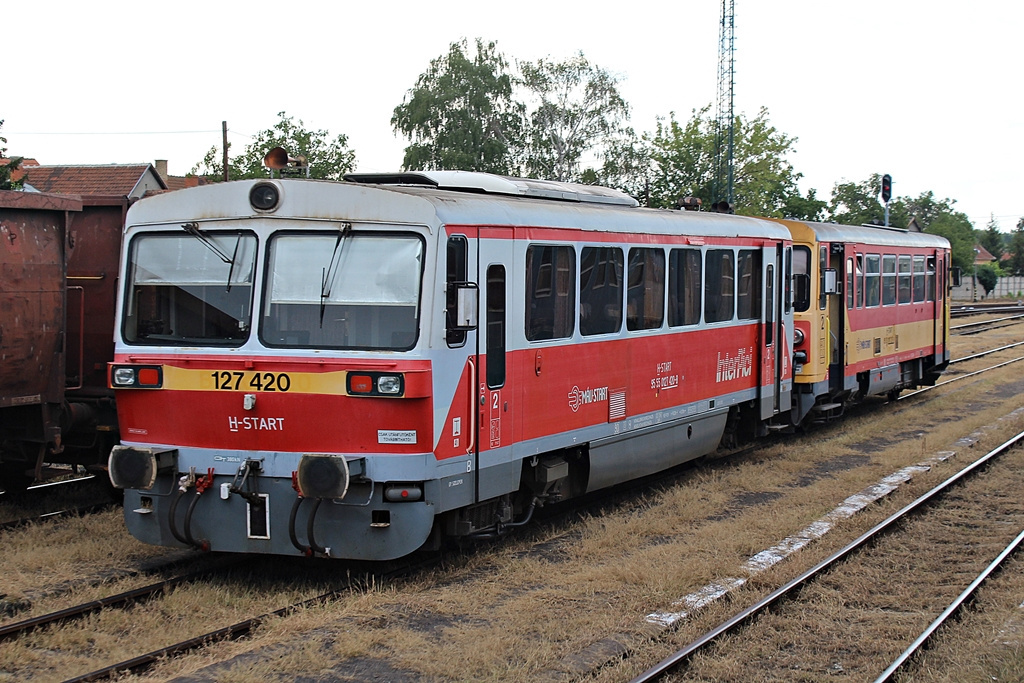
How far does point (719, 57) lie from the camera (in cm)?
4794

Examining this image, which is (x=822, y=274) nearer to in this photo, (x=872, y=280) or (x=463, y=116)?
(x=872, y=280)

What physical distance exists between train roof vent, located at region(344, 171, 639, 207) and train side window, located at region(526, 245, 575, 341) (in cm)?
68

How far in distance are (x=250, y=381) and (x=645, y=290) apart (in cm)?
428

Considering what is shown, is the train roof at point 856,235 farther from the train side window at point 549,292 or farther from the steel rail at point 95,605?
the steel rail at point 95,605

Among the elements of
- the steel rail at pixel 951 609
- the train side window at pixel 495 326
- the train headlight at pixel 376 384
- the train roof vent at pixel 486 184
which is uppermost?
the train roof vent at pixel 486 184

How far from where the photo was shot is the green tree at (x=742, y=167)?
144ft

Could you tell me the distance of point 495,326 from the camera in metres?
8.40

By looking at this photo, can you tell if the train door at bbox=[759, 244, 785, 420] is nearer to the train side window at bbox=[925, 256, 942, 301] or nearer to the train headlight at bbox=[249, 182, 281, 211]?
the train headlight at bbox=[249, 182, 281, 211]

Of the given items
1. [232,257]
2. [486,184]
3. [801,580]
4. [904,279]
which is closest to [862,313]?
[904,279]

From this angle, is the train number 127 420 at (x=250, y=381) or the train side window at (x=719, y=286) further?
the train side window at (x=719, y=286)

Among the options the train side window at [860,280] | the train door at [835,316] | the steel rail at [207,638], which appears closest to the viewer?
the steel rail at [207,638]

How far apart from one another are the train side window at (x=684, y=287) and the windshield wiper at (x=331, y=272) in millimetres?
4351

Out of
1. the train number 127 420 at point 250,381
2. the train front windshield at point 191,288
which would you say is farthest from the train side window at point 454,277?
the train front windshield at point 191,288

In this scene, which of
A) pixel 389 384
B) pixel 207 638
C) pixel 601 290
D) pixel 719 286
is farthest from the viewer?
pixel 719 286
